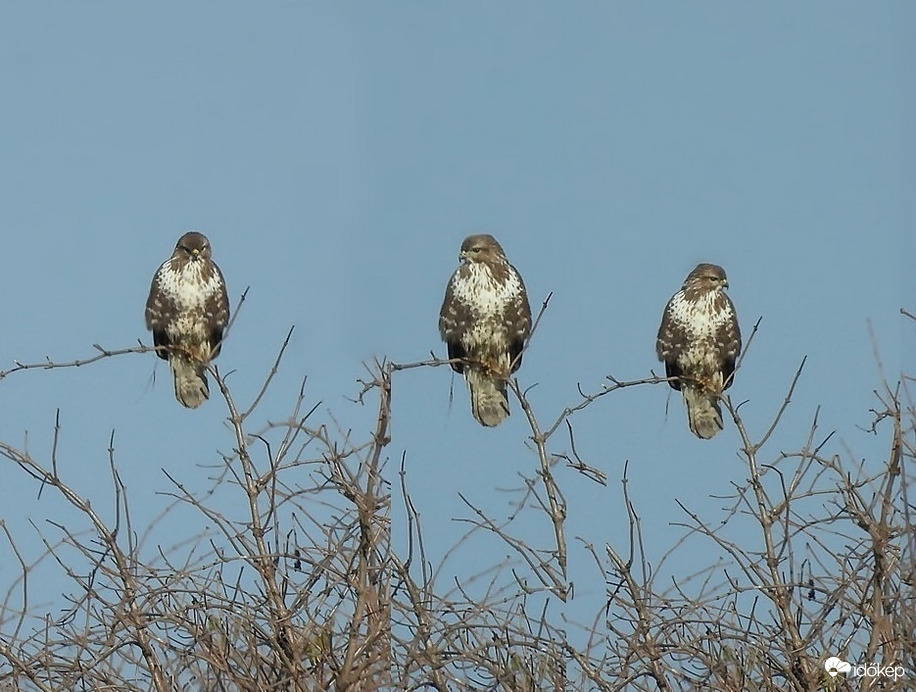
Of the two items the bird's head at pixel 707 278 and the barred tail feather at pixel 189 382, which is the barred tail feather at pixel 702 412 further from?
the barred tail feather at pixel 189 382

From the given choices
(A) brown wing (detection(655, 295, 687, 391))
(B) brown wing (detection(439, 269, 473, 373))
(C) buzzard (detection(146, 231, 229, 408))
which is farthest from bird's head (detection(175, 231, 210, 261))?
(A) brown wing (detection(655, 295, 687, 391))

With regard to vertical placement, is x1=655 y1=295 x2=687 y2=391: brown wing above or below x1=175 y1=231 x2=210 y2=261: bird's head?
below

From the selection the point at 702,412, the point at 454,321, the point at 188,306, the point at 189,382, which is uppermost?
the point at 188,306

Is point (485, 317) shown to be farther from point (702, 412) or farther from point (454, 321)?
point (702, 412)

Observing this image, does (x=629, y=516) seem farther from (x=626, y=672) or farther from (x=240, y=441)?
(x=240, y=441)

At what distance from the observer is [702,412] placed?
780 cm

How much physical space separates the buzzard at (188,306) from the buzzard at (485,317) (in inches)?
52.1

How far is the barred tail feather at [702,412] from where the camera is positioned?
7.65 meters

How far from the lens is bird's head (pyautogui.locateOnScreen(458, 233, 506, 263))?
301 inches

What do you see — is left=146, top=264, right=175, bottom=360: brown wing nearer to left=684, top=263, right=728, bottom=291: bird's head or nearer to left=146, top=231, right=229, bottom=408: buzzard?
left=146, top=231, right=229, bottom=408: buzzard

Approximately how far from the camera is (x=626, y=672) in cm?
544

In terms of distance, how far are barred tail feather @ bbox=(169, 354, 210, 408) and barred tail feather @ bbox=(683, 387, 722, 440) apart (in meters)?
2.44

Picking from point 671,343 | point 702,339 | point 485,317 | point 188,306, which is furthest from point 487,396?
point 188,306

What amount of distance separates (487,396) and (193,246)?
1.80 m
